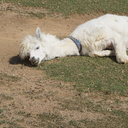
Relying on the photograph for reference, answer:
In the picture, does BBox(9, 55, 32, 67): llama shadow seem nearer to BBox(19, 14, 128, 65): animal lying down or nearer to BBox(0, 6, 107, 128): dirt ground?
BBox(0, 6, 107, 128): dirt ground

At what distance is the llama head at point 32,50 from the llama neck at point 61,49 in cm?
17

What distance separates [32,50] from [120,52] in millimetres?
1839

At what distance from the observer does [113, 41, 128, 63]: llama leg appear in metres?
8.81

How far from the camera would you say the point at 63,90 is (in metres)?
7.36

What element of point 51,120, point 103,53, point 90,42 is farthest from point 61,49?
point 51,120

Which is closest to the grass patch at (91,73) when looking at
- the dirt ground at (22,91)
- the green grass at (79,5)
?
the dirt ground at (22,91)

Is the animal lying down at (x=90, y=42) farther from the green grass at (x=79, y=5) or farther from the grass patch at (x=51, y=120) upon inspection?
the green grass at (x=79, y=5)

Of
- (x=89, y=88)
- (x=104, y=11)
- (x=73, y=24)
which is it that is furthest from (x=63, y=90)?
(x=104, y=11)

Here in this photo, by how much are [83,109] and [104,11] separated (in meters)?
7.18

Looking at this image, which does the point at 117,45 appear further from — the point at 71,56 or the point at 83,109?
the point at 83,109

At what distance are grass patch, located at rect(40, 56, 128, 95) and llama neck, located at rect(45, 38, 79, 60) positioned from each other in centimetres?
12

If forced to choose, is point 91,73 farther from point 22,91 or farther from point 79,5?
point 79,5

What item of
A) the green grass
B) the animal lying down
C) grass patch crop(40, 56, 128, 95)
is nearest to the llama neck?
the animal lying down

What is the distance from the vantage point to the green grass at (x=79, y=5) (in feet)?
42.6
